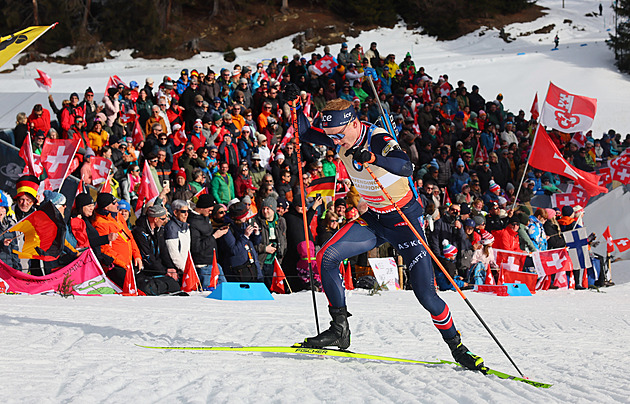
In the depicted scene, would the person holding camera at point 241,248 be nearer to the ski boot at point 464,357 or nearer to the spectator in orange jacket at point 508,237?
the spectator in orange jacket at point 508,237

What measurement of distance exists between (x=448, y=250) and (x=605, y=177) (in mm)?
7117

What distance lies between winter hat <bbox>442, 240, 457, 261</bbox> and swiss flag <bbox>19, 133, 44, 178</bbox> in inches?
246

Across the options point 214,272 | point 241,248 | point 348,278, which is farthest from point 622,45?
point 214,272

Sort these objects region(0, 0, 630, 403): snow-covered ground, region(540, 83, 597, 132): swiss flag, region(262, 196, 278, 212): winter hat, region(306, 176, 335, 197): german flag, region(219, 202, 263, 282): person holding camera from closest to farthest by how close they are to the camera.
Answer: region(0, 0, 630, 403): snow-covered ground
region(219, 202, 263, 282): person holding camera
region(262, 196, 278, 212): winter hat
region(306, 176, 335, 197): german flag
region(540, 83, 597, 132): swiss flag

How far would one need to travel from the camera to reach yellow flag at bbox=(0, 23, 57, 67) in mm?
6035

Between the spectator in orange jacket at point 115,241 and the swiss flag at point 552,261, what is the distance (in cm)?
668

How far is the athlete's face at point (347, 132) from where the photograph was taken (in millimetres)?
5188

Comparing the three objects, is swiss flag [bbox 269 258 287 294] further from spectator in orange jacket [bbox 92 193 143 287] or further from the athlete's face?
the athlete's face

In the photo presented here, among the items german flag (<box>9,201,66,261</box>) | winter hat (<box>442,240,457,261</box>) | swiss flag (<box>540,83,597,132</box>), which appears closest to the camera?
german flag (<box>9,201,66,261</box>)

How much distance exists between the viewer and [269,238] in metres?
9.80

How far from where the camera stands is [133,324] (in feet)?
20.2

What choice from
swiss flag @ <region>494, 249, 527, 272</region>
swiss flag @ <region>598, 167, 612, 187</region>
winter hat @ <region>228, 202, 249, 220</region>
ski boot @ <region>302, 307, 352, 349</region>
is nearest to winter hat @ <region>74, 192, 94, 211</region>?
winter hat @ <region>228, 202, 249, 220</region>

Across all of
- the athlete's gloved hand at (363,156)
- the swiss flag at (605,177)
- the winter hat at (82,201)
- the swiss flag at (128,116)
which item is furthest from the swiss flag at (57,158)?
the swiss flag at (605,177)

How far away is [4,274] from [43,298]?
2.21 feet
